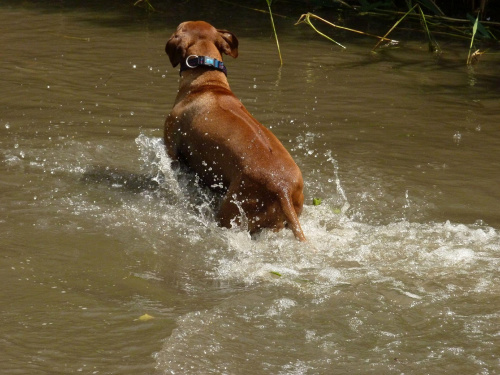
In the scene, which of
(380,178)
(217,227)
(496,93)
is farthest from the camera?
Answer: (496,93)

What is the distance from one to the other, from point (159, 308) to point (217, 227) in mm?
1047

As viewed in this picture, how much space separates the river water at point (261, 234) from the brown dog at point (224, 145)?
6.2 inches

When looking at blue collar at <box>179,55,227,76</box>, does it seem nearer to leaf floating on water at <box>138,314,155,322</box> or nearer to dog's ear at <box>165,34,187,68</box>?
dog's ear at <box>165,34,187,68</box>

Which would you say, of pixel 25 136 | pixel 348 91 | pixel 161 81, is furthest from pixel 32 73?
pixel 348 91

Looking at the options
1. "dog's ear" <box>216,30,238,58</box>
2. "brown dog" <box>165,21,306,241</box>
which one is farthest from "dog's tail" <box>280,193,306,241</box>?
"dog's ear" <box>216,30,238,58</box>

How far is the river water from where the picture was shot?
134 inches

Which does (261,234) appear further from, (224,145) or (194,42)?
(194,42)

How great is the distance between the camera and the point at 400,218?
198 inches

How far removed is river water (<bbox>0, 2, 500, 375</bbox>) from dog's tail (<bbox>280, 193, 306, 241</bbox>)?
0.06 metres

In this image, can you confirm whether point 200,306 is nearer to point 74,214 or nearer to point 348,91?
point 74,214

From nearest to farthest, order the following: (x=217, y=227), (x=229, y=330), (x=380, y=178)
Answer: (x=229, y=330) < (x=217, y=227) < (x=380, y=178)

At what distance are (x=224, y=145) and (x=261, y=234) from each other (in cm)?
61

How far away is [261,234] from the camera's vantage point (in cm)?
458

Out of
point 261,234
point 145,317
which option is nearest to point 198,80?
point 261,234
